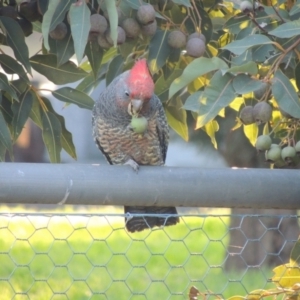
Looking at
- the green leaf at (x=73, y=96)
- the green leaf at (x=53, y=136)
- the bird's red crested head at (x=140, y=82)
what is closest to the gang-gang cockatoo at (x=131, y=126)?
the bird's red crested head at (x=140, y=82)

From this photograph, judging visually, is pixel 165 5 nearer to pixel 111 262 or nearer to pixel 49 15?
pixel 49 15

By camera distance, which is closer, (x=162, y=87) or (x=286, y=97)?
(x=286, y=97)

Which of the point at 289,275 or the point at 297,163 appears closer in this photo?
the point at 289,275

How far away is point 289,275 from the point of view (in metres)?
1.74

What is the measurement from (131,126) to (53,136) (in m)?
0.48

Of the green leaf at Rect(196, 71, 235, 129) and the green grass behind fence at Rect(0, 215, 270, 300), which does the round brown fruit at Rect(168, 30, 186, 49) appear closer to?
the green leaf at Rect(196, 71, 235, 129)

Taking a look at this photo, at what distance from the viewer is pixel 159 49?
6.86 ft

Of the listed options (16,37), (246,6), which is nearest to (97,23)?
(16,37)

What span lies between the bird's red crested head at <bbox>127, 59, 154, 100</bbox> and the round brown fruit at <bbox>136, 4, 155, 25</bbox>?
16.4 inches

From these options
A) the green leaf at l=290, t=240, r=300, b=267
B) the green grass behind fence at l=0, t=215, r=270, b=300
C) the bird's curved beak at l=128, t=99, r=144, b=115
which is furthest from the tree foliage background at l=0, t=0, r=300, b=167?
the green grass behind fence at l=0, t=215, r=270, b=300

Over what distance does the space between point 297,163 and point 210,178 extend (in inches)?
22.2

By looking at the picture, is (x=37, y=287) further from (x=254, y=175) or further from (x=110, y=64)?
A: (x=254, y=175)

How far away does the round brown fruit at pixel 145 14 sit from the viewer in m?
1.85

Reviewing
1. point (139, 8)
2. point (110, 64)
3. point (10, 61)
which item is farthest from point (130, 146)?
point (139, 8)
